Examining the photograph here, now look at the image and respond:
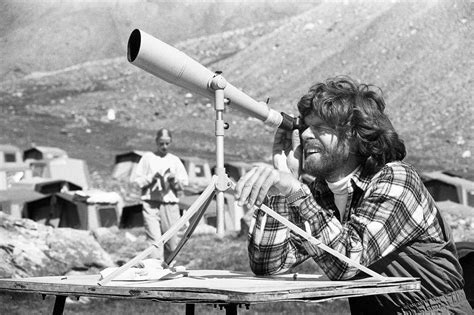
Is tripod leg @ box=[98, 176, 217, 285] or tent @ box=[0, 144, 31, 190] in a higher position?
tent @ box=[0, 144, 31, 190]

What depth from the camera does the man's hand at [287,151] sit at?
312 centimetres

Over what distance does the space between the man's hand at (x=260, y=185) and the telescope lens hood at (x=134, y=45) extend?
0.42m

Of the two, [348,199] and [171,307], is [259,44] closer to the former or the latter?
[171,307]

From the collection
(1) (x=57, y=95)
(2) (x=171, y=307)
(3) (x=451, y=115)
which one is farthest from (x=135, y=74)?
(2) (x=171, y=307)

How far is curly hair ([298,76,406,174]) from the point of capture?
301 cm

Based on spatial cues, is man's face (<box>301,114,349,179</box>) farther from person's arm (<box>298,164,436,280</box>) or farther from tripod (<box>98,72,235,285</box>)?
tripod (<box>98,72,235,285</box>)

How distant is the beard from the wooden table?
0.29 metres

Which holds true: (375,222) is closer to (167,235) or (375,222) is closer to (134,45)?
(167,235)

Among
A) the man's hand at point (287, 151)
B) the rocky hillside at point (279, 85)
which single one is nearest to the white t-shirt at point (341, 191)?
the man's hand at point (287, 151)

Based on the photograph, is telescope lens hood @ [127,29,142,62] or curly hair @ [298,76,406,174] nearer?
telescope lens hood @ [127,29,142,62]

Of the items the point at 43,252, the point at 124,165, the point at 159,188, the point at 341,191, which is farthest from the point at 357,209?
the point at 124,165

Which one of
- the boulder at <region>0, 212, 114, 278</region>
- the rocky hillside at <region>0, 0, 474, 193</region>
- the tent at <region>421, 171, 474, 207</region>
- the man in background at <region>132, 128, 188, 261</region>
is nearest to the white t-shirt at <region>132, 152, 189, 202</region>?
the man in background at <region>132, 128, 188, 261</region>

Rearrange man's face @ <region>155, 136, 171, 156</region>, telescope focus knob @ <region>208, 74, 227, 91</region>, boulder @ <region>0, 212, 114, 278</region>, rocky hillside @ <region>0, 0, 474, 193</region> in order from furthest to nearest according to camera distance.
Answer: rocky hillside @ <region>0, 0, 474, 193</region> → man's face @ <region>155, 136, 171, 156</region> → boulder @ <region>0, 212, 114, 278</region> → telescope focus knob @ <region>208, 74, 227, 91</region>

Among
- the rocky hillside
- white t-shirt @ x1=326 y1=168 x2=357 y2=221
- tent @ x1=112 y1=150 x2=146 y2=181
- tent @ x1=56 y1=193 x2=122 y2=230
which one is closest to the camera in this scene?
white t-shirt @ x1=326 y1=168 x2=357 y2=221
